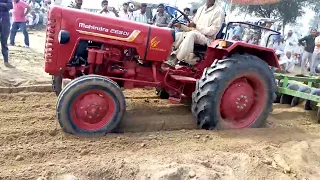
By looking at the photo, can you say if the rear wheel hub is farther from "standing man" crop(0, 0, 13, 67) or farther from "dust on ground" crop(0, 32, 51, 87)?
"standing man" crop(0, 0, 13, 67)

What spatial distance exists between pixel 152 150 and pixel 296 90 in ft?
12.0

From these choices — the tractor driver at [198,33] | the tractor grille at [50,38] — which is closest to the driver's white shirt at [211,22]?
the tractor driver at [198,33]

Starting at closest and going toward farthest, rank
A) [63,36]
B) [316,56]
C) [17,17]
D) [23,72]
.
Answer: [63,36], [23,72], [17,17], [316,56]

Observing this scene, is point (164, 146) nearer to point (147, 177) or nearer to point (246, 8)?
point (147, 177)

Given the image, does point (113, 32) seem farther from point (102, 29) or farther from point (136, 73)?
point (136, 73)

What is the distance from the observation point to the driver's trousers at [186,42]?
513 centimetres

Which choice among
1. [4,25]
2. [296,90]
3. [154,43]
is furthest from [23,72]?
[296,90]

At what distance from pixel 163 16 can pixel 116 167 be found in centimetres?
688

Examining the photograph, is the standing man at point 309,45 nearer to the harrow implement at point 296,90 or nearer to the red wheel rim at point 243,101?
the harrow implement at point 296,90

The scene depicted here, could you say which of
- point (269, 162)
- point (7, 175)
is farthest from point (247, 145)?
point (7, 175)

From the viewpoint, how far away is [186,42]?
5.12 metres

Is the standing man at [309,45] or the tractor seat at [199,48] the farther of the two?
the standing man at [309,45]

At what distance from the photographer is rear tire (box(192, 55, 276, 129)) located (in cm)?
486

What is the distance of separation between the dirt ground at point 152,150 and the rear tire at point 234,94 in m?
0.21
